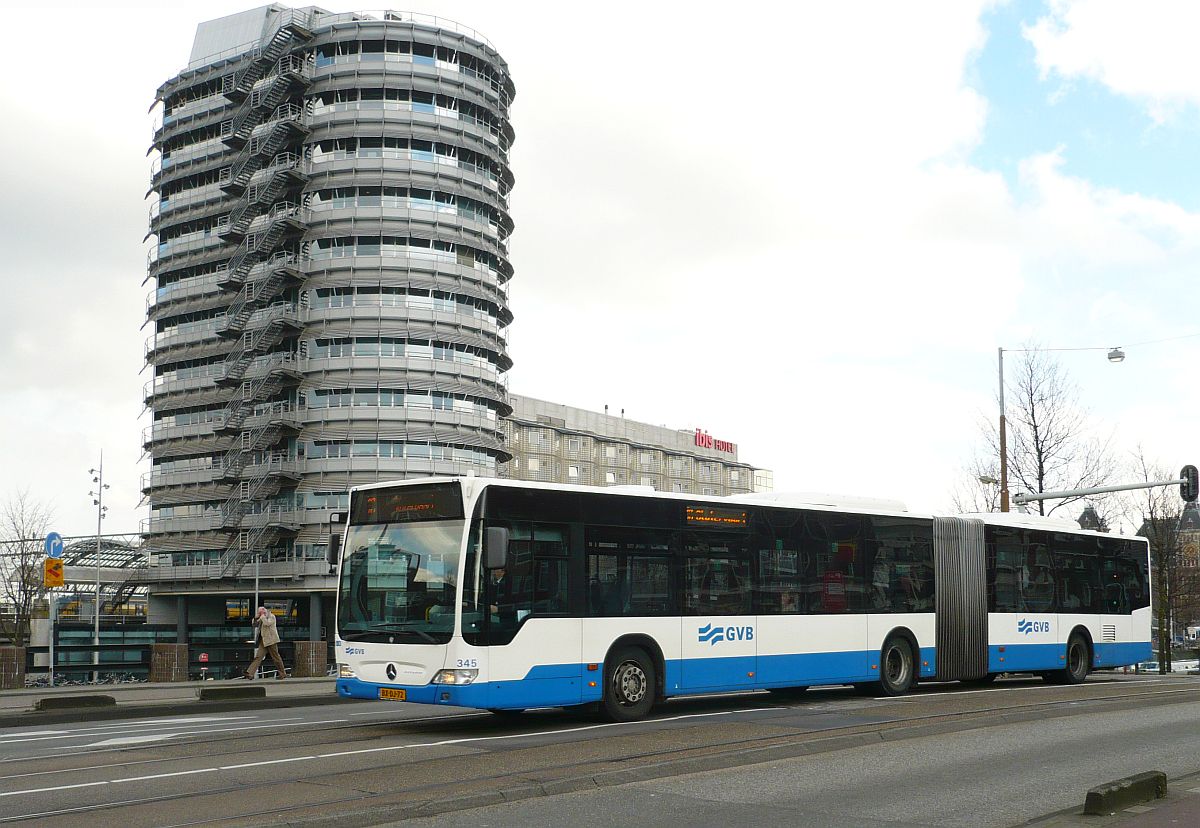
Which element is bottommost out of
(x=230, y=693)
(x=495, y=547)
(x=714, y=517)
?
(x=230, y=693)

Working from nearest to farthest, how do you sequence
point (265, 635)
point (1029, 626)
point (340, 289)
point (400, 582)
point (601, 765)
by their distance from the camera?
point (601, 765)
point (400, 582)
point (1029, 626)
point (265, 635)
point (340, 289)

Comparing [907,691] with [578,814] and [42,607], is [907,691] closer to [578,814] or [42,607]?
[578,814]

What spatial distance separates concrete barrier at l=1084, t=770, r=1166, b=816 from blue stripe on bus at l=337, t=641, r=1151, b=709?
698 cm

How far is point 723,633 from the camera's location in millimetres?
16812

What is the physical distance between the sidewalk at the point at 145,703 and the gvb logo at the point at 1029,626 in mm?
12127

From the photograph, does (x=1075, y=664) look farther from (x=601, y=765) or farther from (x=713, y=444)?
(x=713, y=444)

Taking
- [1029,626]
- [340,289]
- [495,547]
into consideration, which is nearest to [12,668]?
[495,547]

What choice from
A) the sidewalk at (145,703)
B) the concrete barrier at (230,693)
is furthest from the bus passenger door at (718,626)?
the concrete barrier at (230,693)

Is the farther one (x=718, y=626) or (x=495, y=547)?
(x=718, y=626)

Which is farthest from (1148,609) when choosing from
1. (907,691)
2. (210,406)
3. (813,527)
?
(210,406)

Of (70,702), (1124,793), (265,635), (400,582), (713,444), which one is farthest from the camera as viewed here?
(713,444)

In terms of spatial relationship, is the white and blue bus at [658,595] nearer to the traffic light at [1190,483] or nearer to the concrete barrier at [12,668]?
the traffic light at [1190,483]

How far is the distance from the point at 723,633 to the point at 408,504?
194 inches

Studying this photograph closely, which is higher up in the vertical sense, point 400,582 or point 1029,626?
point 400,582
